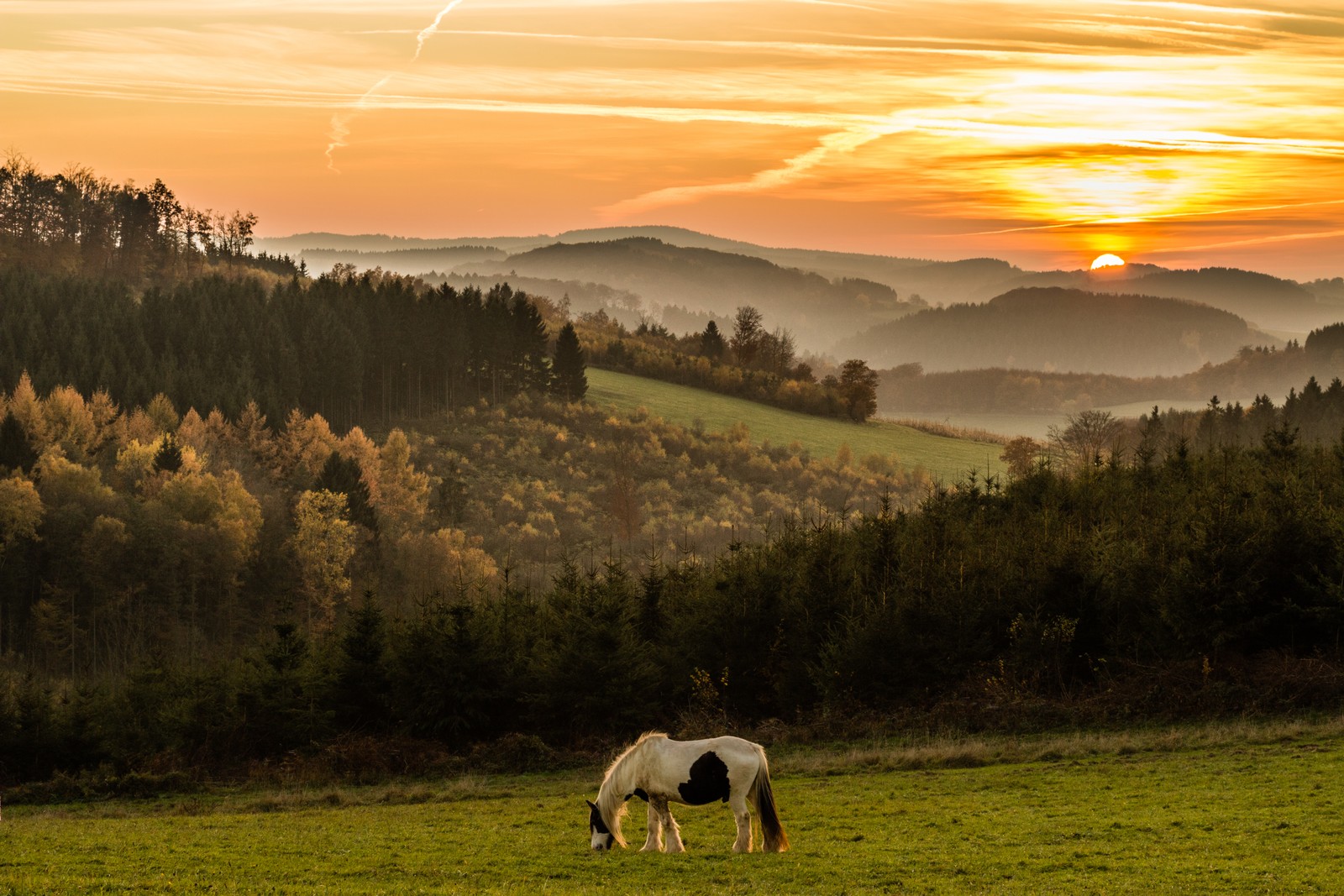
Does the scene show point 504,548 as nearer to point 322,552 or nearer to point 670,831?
point 322,552

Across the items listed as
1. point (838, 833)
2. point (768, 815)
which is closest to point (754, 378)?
point (838, 833)

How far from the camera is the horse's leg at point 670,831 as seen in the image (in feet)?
64.8

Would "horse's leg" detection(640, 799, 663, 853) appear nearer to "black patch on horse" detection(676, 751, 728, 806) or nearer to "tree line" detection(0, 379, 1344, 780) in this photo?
"black patch on horse" detection(676, 751, 728, 806)

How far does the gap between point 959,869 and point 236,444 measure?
4916 inches

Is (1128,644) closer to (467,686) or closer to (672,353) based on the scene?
(467,686)

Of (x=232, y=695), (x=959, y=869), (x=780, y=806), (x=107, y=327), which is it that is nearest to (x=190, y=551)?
(x=107, y=327)

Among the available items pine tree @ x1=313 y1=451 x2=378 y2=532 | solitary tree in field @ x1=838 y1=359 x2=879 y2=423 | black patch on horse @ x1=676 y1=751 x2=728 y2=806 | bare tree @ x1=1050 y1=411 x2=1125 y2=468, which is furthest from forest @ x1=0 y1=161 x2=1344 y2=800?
black patch on horse @ x1=676 y1=751 x2=728 y2=806

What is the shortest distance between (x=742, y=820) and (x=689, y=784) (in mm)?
1049

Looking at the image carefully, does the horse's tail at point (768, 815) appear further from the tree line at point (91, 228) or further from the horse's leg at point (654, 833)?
the tree line at point (91, 228)

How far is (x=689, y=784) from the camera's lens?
19.4 metres

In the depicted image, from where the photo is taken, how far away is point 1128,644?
39.8 m

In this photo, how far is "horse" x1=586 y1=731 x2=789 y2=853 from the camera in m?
19.3

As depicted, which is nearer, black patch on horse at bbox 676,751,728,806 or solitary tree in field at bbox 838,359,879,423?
black patch on horse at bbox 676,751,728,806

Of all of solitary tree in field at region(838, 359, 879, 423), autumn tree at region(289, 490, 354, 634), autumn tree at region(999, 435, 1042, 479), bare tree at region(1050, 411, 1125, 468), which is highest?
solitary tree in field at region(838, 359, 879, 423)
